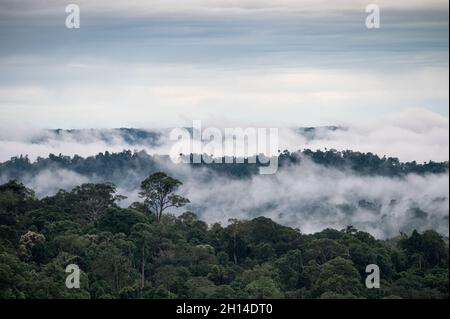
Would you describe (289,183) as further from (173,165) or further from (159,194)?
(159,194)

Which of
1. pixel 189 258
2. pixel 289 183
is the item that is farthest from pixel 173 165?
pixel 189 258

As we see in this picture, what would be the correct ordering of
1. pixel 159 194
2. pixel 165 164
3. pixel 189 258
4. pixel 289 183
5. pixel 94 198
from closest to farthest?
pixel 189 258 < pixel 159 194 < pixel 94 198 < pixel 165 164 < pixel 289 183

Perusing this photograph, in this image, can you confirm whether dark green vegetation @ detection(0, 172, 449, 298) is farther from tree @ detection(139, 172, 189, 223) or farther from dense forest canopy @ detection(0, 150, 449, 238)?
dense forest canopy @ detection(0, 150, 449, 238)

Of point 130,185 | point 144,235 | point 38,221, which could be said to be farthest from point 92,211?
point 130,185

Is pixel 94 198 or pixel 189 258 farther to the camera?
pixel 94 198

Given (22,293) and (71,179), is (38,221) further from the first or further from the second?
(71,179)

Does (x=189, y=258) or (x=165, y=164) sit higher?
(x=165, y=164)

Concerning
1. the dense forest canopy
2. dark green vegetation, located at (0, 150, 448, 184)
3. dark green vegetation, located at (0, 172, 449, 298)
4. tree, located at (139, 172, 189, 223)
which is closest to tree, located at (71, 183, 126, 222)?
dark green vegetation, located at (0, 172, 449, 298)
